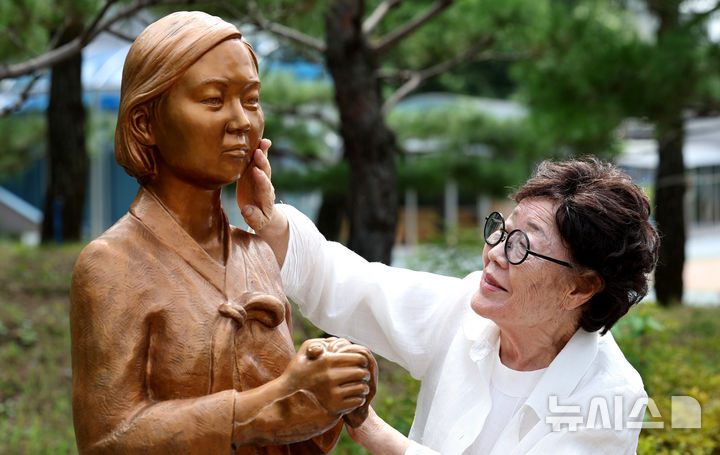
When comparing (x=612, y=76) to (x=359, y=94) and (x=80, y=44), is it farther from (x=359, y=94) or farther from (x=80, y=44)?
(x=80, y=44)

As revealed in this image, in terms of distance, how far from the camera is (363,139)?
6.07 m

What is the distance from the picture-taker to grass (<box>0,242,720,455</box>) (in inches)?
139

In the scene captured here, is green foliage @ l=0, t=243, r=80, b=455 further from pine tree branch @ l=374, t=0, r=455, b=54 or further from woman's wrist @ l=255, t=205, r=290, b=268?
pine tree branch @ l=374, t=0, r=455, b=54

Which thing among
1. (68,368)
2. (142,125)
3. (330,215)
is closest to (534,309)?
(142,125)

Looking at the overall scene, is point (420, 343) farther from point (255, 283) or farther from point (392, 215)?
point (392, 215)

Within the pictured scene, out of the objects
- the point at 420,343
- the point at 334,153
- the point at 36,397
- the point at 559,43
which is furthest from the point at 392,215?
the point at 334,153

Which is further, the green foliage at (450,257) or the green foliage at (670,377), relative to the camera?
the green foliage at (450,257)

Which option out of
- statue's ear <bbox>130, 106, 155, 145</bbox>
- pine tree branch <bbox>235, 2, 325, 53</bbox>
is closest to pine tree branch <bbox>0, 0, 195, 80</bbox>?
pine tree branch <bbox>235, 2, 325, 53</bbox>

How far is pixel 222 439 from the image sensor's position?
1396 millimetres

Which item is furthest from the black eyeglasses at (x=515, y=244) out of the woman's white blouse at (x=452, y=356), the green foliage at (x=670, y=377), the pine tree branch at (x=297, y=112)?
the pine tree branch at (x=297, y=112)

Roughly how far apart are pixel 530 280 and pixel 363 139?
4214 millimetres

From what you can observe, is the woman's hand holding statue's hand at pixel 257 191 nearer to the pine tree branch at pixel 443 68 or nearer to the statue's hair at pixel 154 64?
the statue's hair at pixel 154 64

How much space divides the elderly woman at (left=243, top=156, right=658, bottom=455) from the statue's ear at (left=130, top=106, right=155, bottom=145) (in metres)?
0.33

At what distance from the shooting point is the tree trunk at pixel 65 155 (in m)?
8.30
